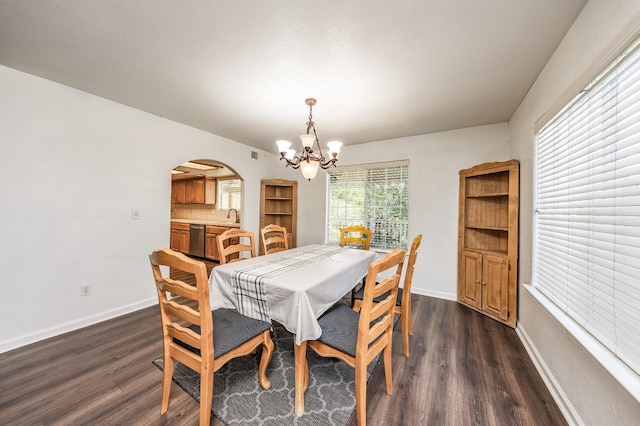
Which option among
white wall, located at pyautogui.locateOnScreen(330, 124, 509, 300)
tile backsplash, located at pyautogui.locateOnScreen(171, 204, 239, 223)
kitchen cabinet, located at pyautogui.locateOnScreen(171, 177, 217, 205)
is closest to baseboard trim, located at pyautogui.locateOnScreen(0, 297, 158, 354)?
tile backsplash, located at pyautogui.locateOnScreen(171, 204, 239, 223)

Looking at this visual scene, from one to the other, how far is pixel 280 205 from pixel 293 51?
11.5 feet

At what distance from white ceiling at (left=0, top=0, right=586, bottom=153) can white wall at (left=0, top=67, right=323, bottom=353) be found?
0.30m

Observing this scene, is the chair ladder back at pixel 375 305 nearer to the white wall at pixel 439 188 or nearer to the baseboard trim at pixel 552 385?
the baseboard trim at pixel 552 385

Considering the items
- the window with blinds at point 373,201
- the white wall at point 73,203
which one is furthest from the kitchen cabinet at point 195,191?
the window with blinds at point 373,201

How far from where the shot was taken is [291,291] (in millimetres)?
1487

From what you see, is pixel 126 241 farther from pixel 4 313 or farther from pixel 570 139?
pixel 570 139

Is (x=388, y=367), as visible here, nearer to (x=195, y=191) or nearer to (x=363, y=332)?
(x=363, y=332)

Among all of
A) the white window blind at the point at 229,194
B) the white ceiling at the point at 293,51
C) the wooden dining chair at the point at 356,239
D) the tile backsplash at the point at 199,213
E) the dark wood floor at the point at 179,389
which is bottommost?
the dark wood floor at the point at 179,389

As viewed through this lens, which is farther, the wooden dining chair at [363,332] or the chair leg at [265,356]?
the chair leg at [265,356]

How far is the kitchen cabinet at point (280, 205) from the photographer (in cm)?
461

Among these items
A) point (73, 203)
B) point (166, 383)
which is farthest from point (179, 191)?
point (166, 383)

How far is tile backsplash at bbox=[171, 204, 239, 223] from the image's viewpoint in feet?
20.4

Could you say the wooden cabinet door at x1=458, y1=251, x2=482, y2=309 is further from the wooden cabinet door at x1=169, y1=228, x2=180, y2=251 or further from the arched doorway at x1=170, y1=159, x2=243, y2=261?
the wooden cabinet door at x1=169, y1=228, x2=180, y2=251

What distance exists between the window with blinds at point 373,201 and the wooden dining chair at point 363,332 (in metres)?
2.38
